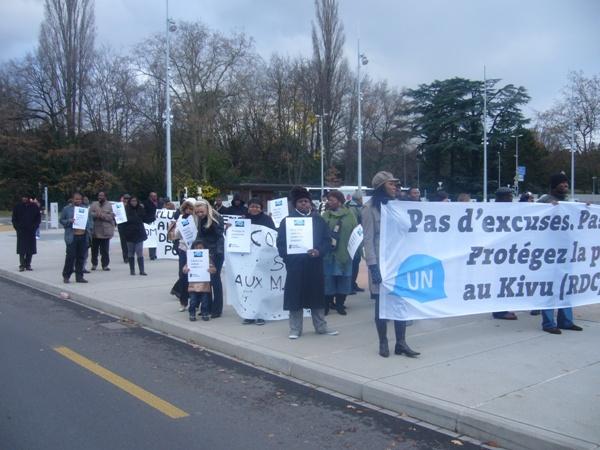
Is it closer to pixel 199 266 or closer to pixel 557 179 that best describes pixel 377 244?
pixel 557 179

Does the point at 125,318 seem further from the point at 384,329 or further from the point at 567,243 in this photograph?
the point at 567,243

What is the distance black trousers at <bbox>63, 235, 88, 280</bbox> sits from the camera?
12734mm

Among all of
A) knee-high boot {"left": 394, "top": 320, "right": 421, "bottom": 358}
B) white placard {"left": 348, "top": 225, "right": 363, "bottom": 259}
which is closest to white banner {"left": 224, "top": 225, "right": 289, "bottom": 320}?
white placard {"left": 348, "top": 225, "right": 363, "bottom": 259}

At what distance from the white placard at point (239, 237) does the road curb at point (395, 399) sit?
1.22m

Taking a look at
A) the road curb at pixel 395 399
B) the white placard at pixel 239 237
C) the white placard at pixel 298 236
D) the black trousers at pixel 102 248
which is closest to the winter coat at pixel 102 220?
the black trousers at pixel 102 248

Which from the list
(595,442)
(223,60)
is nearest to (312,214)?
(595,442)

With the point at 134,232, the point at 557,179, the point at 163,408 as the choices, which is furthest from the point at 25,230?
the point at 557,179

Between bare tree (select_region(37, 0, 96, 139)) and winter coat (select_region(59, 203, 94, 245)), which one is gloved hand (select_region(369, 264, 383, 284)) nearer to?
winter coat (select_region(59, 203, 94, 245))

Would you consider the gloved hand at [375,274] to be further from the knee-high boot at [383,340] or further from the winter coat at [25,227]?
the winter coat at [25,227]

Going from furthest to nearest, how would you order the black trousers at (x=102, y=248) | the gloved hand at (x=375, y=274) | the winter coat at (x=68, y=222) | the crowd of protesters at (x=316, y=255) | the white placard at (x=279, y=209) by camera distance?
the black trousers at (x=102, y=248) → the winter coat at (x=68, y=222) → the white placard at (x=279, y=209) → the crowd of protesters at (x=316, y=255) → the gloved hand at (x=375, y=274)

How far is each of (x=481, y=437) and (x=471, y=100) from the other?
52552mm

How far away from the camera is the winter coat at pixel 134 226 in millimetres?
13742

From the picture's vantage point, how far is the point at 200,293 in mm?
8859

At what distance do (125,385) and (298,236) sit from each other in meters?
2.67
